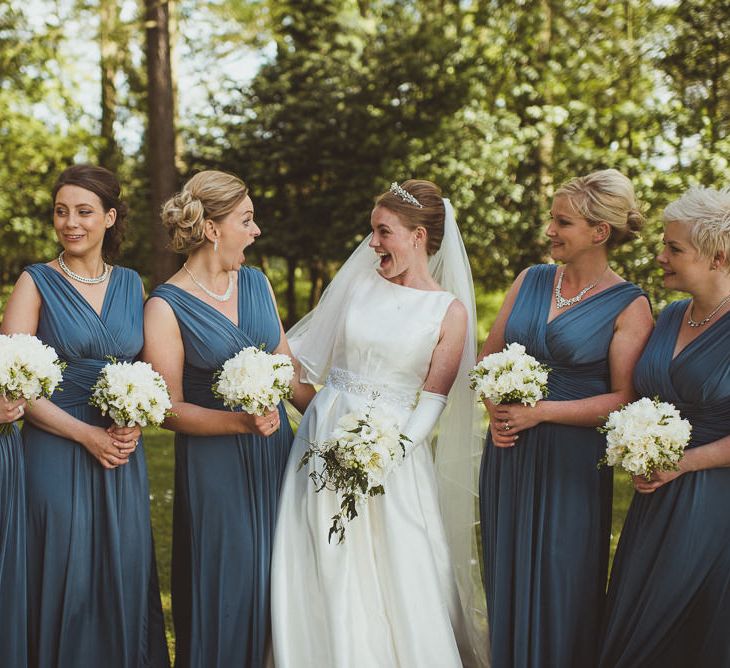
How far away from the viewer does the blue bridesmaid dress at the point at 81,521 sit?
13.7 ft

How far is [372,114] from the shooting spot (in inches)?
648

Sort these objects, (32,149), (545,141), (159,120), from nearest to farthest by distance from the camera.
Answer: (159,120) < (545,141) < (32,149)

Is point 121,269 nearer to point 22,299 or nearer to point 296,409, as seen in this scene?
point 22,299

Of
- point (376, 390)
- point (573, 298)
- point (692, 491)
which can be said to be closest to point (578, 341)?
point (573, 298)

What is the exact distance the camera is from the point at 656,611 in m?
3.96

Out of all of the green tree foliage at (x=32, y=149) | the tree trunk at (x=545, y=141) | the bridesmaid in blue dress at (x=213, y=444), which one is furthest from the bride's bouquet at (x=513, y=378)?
the green tree foliage at (x=32, y=149)

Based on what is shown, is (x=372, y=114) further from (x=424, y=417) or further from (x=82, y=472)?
(x=82, y=472)

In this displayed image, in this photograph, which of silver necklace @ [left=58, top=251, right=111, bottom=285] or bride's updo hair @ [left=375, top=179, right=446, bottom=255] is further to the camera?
bride's updo hair @ [left=375, top=179, right=446, bottom=255]

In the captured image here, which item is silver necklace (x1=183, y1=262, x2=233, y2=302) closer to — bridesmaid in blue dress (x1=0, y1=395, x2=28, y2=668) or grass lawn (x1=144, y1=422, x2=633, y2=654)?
bridesmaid in blue dress (x1=0, y1=395, x2=28, y2=668)

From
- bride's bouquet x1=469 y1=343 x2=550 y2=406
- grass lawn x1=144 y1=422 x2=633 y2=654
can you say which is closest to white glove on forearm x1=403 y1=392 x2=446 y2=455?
bride's bouquet x1=469 y1=343 x2=550 y2=406

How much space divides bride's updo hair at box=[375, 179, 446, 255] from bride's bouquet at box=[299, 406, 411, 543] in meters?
1.10

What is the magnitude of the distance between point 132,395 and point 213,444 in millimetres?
706

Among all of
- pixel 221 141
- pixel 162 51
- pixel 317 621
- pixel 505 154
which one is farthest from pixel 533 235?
pixel 317 621

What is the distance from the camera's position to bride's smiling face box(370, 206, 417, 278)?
4.61 m
